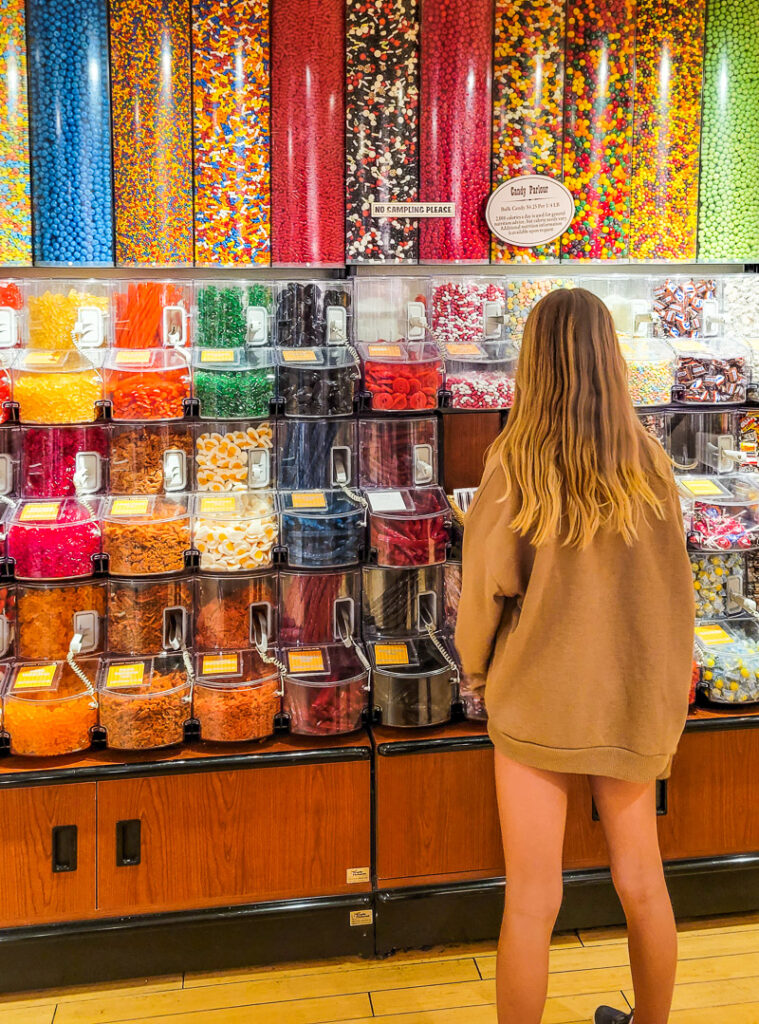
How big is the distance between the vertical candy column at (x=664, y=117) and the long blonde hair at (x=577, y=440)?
1271 millimetres

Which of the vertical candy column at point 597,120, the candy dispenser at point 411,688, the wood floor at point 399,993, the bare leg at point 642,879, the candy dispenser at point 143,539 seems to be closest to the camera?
the bare leg at point 642,879

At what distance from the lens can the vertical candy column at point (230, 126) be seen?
267 cm

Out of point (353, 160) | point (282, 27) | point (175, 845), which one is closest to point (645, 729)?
point (175, 845)

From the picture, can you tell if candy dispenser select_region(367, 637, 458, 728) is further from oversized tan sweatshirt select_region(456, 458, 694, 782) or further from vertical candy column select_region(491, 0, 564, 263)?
vertical candy column select_region(491, 0, 564, 263)

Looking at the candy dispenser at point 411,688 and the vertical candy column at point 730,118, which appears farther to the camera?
the vertical candy column at point 730,118

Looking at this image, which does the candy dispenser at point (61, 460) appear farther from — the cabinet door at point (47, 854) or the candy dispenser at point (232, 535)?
the cabinet door at point (47, 854)

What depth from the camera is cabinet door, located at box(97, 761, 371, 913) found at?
246 cm

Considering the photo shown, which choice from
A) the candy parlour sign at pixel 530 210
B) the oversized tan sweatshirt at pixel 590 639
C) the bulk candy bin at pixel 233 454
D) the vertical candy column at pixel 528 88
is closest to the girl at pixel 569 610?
the oversized tan sweatshirt at pixel 590 639

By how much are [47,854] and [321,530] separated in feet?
3.40

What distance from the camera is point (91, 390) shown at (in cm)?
252

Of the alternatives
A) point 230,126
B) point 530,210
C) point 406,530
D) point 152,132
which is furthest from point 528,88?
point 406,530

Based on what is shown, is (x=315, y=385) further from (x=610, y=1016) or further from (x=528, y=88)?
(x=610, y=1016)

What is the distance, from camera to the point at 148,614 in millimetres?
2568

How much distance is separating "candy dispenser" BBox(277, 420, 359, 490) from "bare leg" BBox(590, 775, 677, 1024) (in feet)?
3.67
